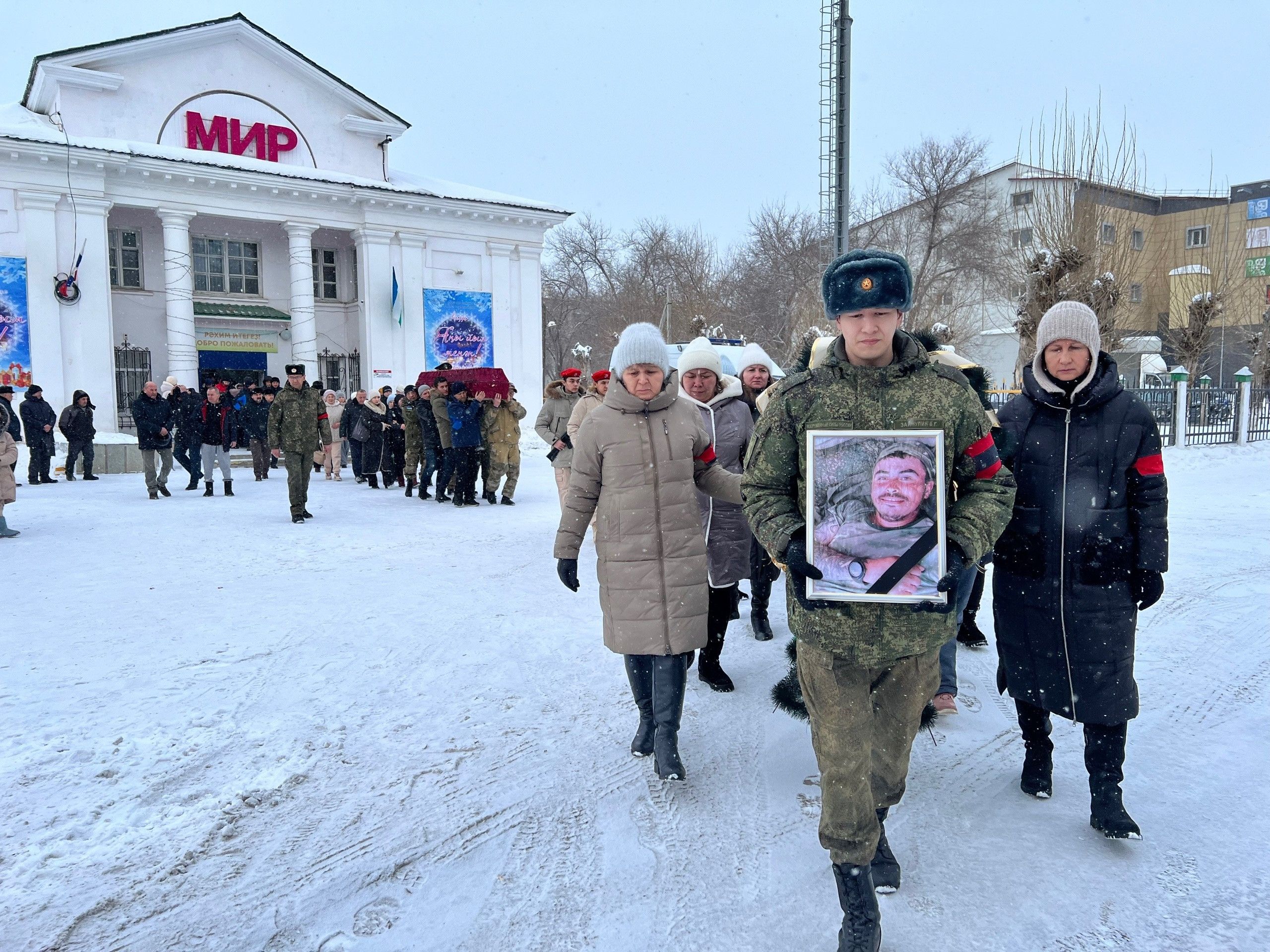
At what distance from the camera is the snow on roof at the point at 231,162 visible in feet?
65.1

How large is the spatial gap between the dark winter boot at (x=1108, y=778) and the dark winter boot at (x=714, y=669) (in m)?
1.89

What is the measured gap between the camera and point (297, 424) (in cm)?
1060

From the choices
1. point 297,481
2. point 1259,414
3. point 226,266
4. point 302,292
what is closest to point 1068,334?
point 297,481

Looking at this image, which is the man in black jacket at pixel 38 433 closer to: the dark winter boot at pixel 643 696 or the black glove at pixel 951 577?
the dark winter boot at pixel 643 696

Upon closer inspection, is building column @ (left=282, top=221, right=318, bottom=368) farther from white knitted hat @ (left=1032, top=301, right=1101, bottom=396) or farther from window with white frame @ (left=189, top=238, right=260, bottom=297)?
white knitted hat @ (left=1032, top=301, right=1101, bottom=396)

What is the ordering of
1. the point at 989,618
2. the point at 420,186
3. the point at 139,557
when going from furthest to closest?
the point at 420,186
the point at 139,557
the point at 989,618

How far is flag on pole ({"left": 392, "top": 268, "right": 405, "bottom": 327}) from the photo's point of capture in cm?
2422

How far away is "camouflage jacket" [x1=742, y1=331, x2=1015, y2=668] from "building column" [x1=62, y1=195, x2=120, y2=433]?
22509 mm

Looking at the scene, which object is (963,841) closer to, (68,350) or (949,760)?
(949,760)

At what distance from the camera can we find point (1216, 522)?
31.9 ft

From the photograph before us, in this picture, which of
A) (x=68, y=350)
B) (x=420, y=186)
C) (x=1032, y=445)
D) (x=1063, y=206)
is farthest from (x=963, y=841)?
(x=420, y=186)

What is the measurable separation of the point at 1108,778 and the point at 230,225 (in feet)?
85.9

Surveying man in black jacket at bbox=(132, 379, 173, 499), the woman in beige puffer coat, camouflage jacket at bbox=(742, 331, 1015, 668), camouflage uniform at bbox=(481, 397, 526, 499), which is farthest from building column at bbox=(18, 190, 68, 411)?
camouflage jacket at bbox=(742, 331, 1015, 668)

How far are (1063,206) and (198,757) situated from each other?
21.0m
